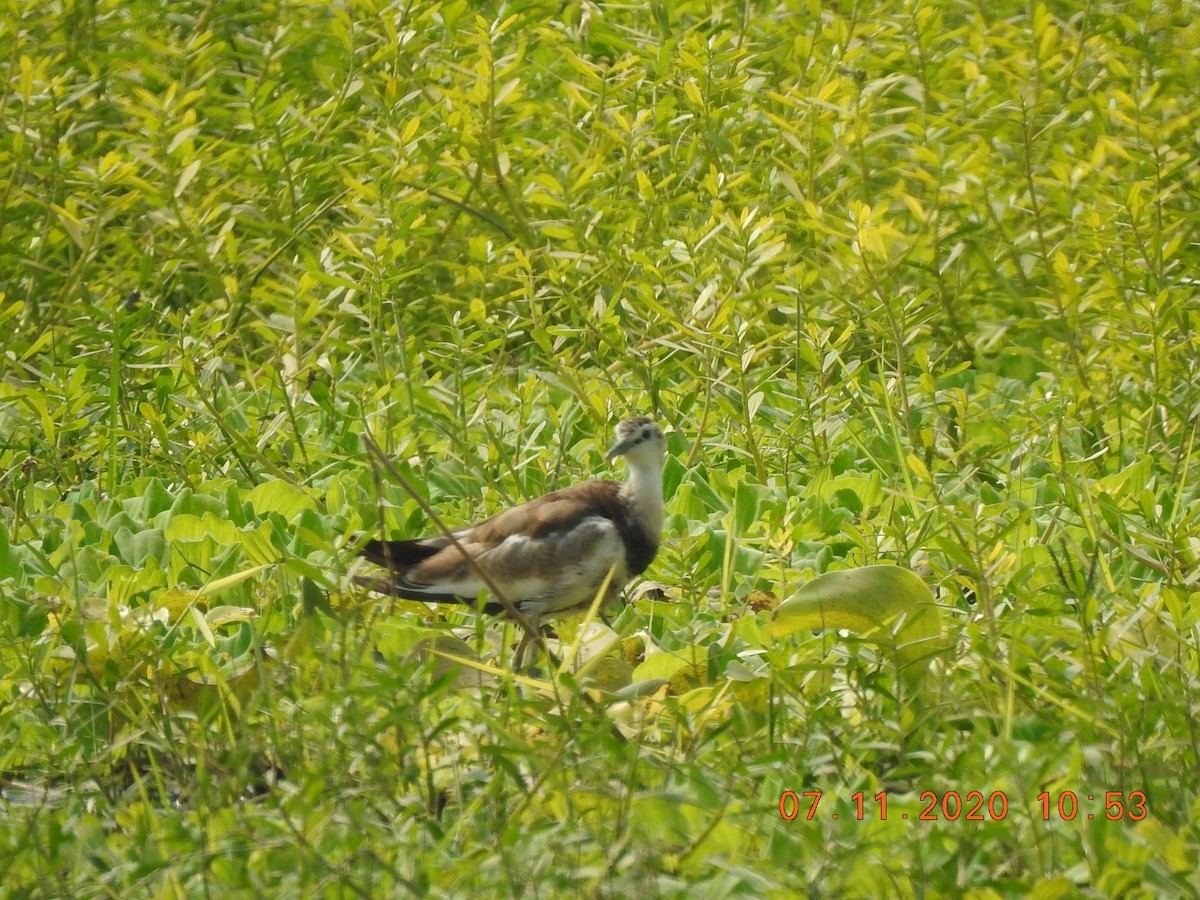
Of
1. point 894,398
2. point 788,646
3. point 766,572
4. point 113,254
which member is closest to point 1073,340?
point 894,398

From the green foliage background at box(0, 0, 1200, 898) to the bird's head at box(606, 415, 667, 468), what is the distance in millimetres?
310

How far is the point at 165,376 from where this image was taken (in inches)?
276

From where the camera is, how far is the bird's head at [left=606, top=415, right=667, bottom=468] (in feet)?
18.8

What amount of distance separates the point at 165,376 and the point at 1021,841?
4.47 meters

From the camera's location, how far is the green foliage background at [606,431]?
3674 millimetres

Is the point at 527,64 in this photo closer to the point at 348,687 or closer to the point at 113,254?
the point at 113,254

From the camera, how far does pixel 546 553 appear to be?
538cm
